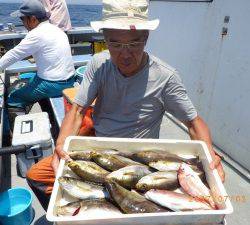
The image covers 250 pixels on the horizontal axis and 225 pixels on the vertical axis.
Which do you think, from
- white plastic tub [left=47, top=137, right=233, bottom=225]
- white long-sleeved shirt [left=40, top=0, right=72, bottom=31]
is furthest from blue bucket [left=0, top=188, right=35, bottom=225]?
white long-sleeved shirt [left=40, top=0, right=72, bottom=31]

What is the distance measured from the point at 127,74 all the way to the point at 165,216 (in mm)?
1332

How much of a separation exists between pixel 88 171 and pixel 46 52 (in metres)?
3.72

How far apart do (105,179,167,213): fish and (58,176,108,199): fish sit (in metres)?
0.07

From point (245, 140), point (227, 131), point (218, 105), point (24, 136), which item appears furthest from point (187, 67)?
point (24, 136)

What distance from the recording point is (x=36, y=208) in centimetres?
343

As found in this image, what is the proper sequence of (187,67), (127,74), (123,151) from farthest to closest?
(187,67)
(127,74)
(123,151)

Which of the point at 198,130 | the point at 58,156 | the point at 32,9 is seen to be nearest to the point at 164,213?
the point at 58,156

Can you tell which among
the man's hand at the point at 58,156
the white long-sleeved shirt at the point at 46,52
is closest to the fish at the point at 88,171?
the man's hand at the point at 58,156

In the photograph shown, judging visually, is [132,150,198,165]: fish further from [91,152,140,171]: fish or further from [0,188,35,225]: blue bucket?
[0,188,35,225]: blue bucket

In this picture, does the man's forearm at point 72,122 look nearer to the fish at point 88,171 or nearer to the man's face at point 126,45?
the man's face at point 126,45

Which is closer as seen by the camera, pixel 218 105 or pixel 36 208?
pixel 36 208

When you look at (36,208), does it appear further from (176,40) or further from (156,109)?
(176,40)

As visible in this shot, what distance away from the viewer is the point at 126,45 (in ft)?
7.07

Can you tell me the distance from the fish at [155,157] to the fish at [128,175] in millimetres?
110
